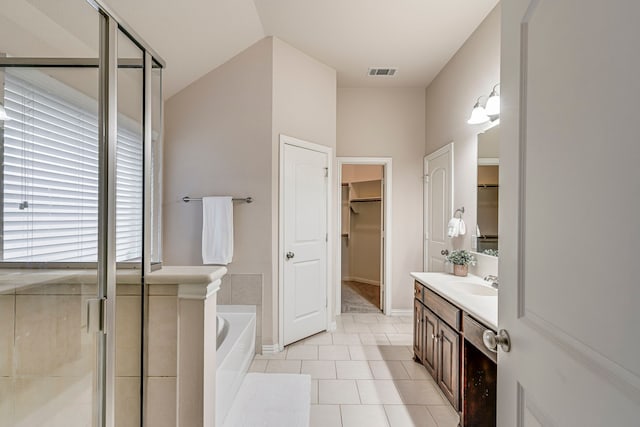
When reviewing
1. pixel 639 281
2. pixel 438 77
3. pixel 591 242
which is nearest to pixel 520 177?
pixel 591 242

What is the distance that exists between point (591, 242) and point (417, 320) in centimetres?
228

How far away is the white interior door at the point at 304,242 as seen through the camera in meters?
3.06

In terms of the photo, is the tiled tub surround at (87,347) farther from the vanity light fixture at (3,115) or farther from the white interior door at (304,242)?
the white interior door at (304,242)

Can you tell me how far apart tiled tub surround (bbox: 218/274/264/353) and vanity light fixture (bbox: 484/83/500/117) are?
2329 millimetres

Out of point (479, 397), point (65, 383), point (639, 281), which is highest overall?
point (639, 281)

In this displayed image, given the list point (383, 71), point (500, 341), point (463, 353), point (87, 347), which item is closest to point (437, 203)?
point (383, 71)

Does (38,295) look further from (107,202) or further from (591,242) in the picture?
(591,242)

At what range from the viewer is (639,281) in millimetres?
504

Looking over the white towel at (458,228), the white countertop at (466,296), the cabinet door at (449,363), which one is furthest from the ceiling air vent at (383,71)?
the cabinet door at (449,363)

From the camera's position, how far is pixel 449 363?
205 cm

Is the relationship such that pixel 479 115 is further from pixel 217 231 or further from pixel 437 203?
pixel 217 231

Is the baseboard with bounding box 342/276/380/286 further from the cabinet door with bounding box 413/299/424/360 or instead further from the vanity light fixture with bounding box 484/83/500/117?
the vanity light fixture with bounding box 484/83/500/117

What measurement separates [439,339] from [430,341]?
0.22m

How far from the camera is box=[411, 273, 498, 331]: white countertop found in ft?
5.30
